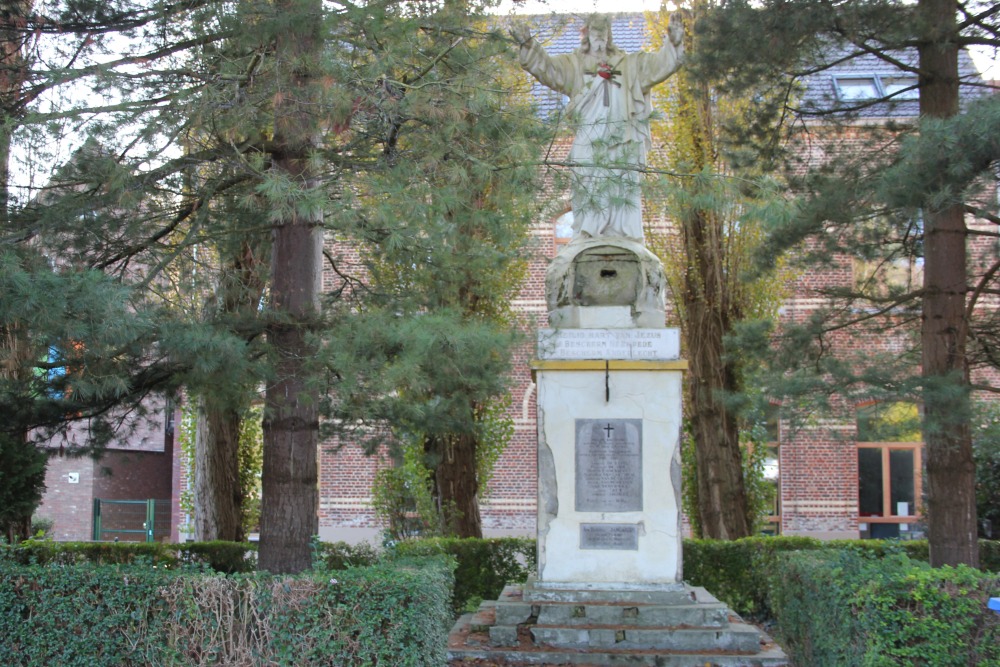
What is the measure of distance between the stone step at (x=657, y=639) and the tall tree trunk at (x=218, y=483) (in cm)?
643

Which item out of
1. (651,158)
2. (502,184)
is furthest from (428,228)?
(651,158)

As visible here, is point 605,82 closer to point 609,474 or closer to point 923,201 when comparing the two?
point 923,201

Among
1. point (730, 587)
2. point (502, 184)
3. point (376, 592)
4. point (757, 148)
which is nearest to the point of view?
point (376, 592)

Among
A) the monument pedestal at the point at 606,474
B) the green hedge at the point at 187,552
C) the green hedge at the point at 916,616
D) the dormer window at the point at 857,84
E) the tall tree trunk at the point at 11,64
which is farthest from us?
the dormer window at the point at 857,84

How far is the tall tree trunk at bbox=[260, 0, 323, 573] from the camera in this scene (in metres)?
7.71

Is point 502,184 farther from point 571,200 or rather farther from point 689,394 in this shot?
point 689,394

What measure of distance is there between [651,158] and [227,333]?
306 inches

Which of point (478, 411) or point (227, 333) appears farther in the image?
point (478, 411)

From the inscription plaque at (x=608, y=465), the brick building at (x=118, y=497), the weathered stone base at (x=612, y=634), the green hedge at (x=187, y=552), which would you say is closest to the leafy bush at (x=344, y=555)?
the green hedge at (x=187, y=552)

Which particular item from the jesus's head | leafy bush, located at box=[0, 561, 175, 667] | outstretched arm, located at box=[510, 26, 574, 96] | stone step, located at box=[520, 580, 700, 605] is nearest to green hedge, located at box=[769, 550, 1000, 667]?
stone step, located at box=[520, 580, 700, 605]

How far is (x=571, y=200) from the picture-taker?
8.27m

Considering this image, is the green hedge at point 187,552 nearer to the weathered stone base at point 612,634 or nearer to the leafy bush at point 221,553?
the leafy bush at point 221,553

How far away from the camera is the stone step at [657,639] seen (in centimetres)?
802

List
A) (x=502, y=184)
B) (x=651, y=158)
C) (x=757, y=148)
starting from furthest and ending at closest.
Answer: (x=651, y=158) < (x=757, y=148) < (x=502, y=184)
